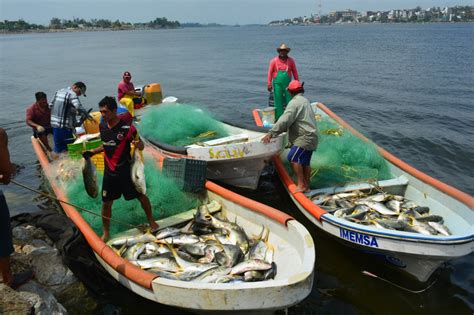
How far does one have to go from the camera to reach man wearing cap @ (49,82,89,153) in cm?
885

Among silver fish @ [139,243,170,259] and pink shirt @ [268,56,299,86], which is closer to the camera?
silver fish @ [139,243,170,259]

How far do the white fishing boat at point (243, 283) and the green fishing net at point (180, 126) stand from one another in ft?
9.10

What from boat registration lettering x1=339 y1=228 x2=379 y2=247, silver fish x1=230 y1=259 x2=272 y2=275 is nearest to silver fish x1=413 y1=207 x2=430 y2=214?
boat registration lettering x1=339 y1=228 x2=379 y2=247

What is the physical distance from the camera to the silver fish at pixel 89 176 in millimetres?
5734

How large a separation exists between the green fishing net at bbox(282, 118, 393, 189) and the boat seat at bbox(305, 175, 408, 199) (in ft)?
0.50

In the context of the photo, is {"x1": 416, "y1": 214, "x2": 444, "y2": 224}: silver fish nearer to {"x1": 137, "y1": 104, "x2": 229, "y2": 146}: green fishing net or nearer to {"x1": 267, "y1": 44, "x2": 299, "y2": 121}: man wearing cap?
{"x1": 267, "y1": 44, "x2": 299, "y2": 121}: man wearing cap

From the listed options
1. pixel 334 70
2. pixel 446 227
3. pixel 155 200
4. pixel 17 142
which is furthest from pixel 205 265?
pixel 334 70

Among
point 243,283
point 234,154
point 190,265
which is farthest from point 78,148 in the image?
point 243,283

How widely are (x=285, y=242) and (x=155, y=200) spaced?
2.48 m

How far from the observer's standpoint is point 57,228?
6844 millimetres

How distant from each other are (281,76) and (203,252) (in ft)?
17.6

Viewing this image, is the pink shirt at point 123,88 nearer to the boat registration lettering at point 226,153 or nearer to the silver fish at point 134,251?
the boat registration lettering at point 226,153

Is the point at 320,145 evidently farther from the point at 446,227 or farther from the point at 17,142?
the point at 17,142

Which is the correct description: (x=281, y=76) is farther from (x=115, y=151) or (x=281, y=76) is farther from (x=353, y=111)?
(x=353, y=111)
